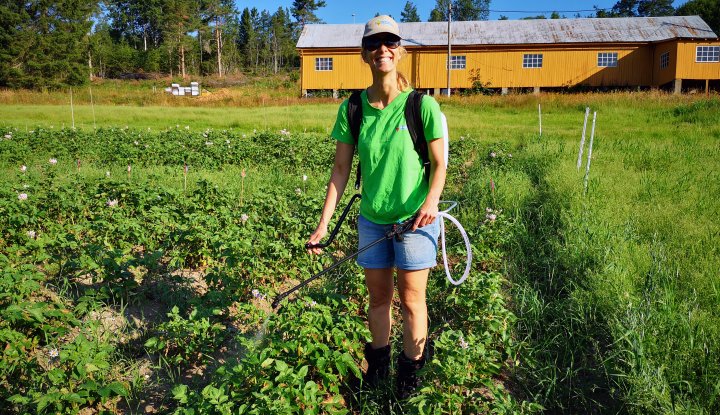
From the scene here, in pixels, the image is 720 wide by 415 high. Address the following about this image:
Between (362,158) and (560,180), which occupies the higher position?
(362,158)

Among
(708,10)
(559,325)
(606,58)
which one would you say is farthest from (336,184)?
(708,10)

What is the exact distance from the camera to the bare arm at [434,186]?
8.96 ft

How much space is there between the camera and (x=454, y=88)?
31.8 metres

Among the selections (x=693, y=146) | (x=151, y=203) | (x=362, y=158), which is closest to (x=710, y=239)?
(x=362, y=158)

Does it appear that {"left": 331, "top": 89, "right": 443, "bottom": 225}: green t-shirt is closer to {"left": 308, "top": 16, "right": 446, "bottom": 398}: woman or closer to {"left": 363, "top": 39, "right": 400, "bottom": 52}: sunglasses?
{"left": 308, "top": 16, "right": 446, "bottom": 398}: woman

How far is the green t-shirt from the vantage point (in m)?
2.74

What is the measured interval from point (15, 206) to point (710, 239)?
6256 millimetres

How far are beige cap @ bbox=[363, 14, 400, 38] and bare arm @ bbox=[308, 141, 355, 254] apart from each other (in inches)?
23.7

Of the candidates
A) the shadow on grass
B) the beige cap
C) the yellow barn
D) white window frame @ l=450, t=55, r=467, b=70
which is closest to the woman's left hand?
the beige cap

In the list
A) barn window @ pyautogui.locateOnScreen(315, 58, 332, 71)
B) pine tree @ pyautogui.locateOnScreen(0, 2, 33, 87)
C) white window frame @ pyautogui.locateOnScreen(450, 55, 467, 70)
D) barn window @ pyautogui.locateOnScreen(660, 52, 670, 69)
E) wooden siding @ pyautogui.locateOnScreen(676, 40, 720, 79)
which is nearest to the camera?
wooden siding @ pyautogui.locateOnScreen(676, 40, 720, 79)

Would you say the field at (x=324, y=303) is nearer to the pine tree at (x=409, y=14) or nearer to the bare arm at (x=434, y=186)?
the bare arm at (x=434, y=186)

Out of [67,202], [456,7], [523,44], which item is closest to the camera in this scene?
[67,202]

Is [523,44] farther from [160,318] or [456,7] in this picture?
[456,7]

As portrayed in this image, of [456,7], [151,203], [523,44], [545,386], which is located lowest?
[545,386]
